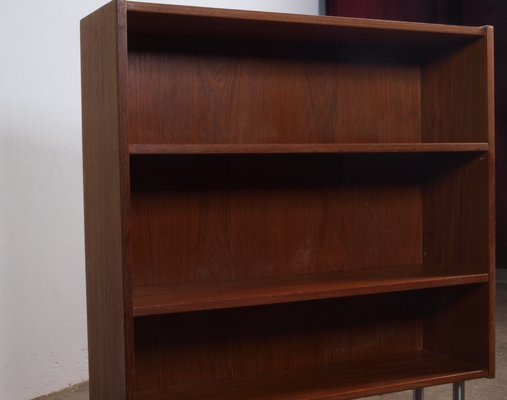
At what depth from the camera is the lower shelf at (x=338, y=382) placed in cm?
211

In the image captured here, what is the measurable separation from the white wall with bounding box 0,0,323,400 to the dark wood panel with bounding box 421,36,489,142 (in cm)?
155

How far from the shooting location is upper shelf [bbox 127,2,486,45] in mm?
1855

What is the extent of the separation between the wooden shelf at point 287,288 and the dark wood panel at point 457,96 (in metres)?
0.44

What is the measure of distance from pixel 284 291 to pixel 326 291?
116 millimetres

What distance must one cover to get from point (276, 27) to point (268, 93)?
0.95 ft

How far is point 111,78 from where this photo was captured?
1.80 meters

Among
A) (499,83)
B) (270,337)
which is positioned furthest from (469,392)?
(499,83)

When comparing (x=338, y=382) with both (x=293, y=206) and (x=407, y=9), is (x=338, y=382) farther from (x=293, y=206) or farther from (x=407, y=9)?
(x=407, y=9)

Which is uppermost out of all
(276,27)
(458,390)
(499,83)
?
(499,83)

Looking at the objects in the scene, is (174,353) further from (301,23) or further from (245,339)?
(301,23)

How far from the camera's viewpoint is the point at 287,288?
2062 mm

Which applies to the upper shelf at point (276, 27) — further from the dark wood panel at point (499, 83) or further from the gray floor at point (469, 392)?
the dark wood panel at point (499, 83)

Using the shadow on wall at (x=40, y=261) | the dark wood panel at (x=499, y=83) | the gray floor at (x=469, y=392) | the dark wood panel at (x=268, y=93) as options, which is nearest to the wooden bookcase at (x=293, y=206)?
the dark wood panel at (x=268, y=93)

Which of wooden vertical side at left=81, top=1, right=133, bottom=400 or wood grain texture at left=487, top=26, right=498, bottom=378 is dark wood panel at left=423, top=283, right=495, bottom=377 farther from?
wooden vertical side at left=81, top=1, right=133, bottom=400
